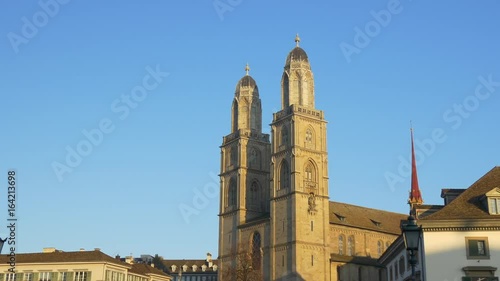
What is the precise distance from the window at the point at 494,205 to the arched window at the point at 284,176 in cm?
5738

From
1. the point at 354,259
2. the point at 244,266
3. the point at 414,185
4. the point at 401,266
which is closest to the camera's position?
the point at 401,266

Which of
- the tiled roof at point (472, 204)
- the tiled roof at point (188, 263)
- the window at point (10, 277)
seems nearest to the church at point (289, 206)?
the window at point (10, 277)

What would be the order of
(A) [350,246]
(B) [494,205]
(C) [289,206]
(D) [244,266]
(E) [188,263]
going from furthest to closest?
(E) [188,263], (A) [350,246], (C) [289,206], (D) [244,266], (B) [494,205]

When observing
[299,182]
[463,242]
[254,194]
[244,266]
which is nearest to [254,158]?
[254,194]

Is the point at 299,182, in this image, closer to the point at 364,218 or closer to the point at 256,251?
the point at 256,251

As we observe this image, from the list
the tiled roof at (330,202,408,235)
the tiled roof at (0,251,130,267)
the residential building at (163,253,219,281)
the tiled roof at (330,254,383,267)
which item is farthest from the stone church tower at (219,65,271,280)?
the residential building at (163,253,219,281)

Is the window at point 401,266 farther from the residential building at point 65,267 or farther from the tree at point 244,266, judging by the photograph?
the residential building at point 65,267

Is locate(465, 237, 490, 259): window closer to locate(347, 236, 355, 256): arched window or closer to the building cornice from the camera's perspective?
the building cornice

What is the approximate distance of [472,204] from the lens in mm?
46781

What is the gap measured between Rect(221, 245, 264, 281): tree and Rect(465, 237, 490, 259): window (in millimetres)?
48733

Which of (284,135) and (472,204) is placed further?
(284,135)

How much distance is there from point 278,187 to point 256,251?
10363mm

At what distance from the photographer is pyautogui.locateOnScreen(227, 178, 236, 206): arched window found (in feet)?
372

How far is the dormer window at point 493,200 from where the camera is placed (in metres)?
45.4
